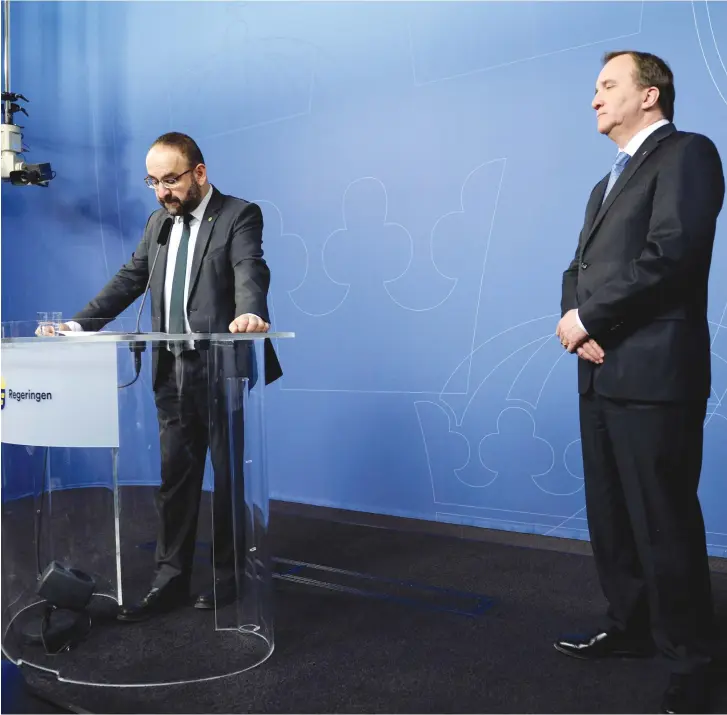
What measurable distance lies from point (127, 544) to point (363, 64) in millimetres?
2492

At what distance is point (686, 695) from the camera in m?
1.64

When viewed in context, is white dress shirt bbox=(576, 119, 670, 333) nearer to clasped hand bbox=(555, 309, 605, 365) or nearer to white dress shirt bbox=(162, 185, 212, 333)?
clasped hand bbox=(555, 309, 605, 365)

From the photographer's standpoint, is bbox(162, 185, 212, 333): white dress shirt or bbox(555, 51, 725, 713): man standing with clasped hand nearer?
bbox(555, 51, 725, 713): man standing with clasped hand

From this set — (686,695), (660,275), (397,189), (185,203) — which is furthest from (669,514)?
(397,189)

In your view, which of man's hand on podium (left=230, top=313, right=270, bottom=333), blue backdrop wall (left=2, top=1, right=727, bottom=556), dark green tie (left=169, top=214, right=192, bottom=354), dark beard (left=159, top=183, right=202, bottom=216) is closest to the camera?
man's hand on podium (left=230, top=313, right=270, bottom=333)

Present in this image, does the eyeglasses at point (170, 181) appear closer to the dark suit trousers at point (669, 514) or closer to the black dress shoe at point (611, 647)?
the dark suit trousers at point (669, 514)

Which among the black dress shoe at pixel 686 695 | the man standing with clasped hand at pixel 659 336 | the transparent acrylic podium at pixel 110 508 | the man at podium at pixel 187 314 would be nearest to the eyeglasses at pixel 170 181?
the man at podium at pixel 187 314

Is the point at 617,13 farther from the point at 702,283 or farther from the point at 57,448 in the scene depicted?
the point at 57,448

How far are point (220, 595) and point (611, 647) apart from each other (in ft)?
3.28

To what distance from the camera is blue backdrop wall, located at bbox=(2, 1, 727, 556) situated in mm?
2977

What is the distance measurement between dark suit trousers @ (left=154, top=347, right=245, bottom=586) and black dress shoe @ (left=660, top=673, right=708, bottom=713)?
3.39 ft

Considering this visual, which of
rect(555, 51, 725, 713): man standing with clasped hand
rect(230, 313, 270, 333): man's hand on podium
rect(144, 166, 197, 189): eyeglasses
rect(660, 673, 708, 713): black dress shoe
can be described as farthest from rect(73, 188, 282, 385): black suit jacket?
rect(660, 673, 708, 713): black dress shoe

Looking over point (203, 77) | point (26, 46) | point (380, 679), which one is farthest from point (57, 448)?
point (26, 46)

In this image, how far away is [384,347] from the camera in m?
3.46
